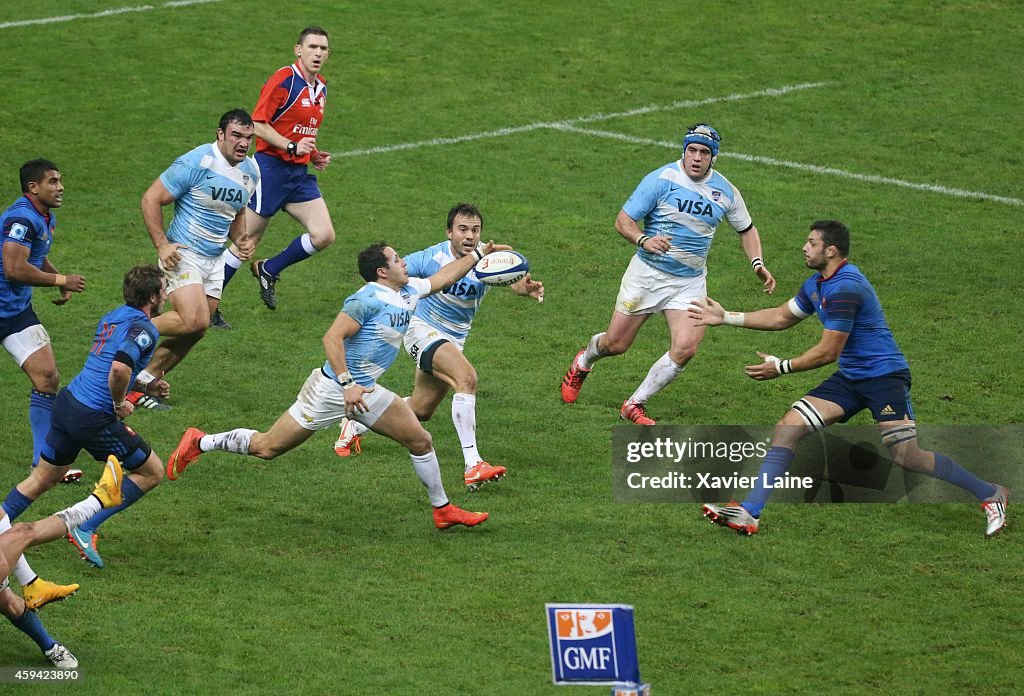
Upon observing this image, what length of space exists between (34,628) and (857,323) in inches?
247

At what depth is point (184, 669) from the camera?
9133 mm

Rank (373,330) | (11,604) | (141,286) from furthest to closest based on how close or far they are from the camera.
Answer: (373,330) < (141,286) < (11,604)

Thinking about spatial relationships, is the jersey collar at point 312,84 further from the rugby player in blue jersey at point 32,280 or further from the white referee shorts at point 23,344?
the white referee shorts at point 23,344

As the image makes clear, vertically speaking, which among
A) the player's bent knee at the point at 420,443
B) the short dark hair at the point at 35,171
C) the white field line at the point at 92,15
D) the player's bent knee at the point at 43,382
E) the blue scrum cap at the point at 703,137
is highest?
the white field line at the point at 92,15

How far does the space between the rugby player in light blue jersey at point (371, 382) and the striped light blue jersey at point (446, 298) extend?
112 centimetres

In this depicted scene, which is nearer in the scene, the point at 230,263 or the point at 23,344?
the point at 23,344

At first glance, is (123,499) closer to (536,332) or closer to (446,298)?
(446,298)

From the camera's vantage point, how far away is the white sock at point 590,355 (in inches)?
554

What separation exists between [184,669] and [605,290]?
29.2ft

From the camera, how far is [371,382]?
36.5ft

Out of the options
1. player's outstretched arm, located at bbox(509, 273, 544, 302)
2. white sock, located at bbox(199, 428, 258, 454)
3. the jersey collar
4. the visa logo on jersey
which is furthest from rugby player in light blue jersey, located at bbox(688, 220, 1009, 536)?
the jersey collar

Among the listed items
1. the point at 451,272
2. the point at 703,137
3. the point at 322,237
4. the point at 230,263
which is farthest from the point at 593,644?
the point at 322,237

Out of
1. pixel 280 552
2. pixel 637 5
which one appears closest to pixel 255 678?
pixel 280 552

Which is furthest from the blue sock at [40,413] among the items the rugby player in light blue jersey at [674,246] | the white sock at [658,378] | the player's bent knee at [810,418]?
the player's bent knee at [810,418]
